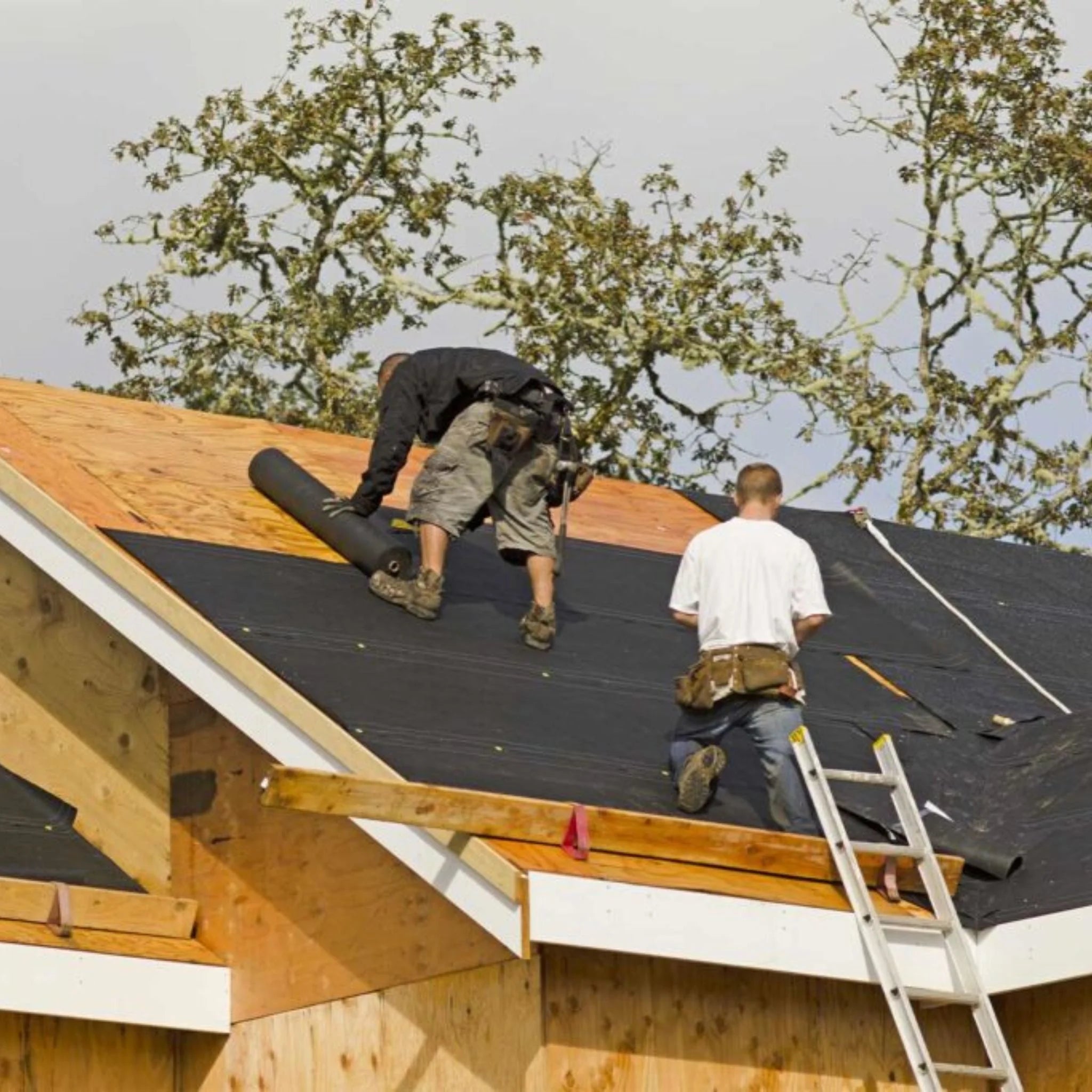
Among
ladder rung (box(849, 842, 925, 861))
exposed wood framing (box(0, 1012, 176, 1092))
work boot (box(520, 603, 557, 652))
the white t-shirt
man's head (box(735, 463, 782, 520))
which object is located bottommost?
ladder rung (box(849, 842, 925, 861))

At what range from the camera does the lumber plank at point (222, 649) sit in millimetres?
7574

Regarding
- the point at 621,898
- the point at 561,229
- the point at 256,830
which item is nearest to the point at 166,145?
the point at 561,229

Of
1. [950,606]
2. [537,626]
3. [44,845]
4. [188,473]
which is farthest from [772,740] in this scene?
[950,606]

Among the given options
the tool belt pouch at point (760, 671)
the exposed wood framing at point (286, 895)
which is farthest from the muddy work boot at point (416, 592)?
the tool belt pouch at point (760, 671)

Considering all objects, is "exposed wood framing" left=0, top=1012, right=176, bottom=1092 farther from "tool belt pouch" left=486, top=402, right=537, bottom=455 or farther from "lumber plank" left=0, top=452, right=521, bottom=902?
"tool belt pouch" left=486, top=402, right=537, bottom=455

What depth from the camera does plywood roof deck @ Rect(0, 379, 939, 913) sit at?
7.89 meters

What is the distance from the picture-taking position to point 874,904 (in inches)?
321

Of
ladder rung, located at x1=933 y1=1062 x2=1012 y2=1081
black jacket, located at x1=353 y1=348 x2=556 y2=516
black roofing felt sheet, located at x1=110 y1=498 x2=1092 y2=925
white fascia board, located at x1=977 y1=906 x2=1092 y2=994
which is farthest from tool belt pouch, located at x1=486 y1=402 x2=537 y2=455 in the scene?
ladder rung, located at x1=933 y1=1062 x2=1012 y2=1081

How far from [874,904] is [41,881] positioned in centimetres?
291

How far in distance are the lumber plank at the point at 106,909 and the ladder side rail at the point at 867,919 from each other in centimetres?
236

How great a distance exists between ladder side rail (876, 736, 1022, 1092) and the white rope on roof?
2508 millimetres

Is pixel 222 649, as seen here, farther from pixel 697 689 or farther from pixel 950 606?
pixel 950 606

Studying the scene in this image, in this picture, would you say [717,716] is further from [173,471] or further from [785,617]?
[173,471]

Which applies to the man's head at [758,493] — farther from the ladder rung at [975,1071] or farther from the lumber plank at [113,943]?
the lumber plank at [113,943]
